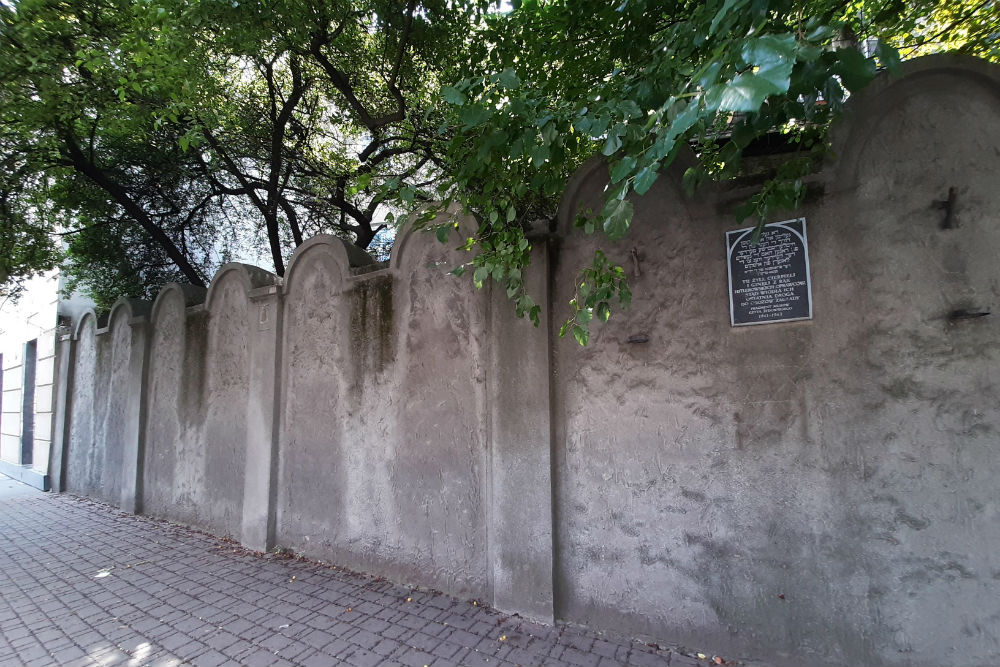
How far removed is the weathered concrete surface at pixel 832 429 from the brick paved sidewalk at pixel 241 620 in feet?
1.63

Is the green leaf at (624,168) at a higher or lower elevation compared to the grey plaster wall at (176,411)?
higher

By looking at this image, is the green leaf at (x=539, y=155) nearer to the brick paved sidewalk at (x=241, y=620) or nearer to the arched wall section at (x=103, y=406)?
the brick paved sidewalk at (x=241, y=620)

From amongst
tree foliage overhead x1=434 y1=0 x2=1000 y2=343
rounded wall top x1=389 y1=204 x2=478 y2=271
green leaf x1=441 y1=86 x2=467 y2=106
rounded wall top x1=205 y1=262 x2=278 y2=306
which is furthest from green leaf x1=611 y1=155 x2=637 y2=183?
rounded wall top x1=205 y1=262 x2=278 y2=306

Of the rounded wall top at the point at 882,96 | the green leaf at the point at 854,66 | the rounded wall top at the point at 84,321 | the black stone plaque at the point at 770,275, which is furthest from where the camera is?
the rounded wall top at the point at 84,321

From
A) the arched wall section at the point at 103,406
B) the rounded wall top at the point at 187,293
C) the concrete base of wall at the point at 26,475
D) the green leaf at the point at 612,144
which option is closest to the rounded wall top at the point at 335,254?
the rounded wall top at the point at 187,293

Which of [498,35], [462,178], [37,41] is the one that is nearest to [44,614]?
[462,178]

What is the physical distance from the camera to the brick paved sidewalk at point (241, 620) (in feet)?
10.0

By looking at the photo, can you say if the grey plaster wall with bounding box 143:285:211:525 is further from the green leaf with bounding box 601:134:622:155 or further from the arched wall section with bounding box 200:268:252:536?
the green leaf with bounding box 601:134:622:155

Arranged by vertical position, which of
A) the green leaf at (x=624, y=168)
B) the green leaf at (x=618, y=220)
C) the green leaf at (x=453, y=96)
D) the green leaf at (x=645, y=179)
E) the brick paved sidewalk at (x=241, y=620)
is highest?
the green leaf at (x=453, y=96)

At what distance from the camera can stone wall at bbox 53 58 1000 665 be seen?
260 cm

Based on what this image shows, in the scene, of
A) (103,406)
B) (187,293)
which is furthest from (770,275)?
(103,406)

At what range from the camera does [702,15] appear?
2.33 meters

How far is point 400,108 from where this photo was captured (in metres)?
6.55

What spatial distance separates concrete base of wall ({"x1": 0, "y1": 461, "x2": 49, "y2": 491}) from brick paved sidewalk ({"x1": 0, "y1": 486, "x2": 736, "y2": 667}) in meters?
4.77
